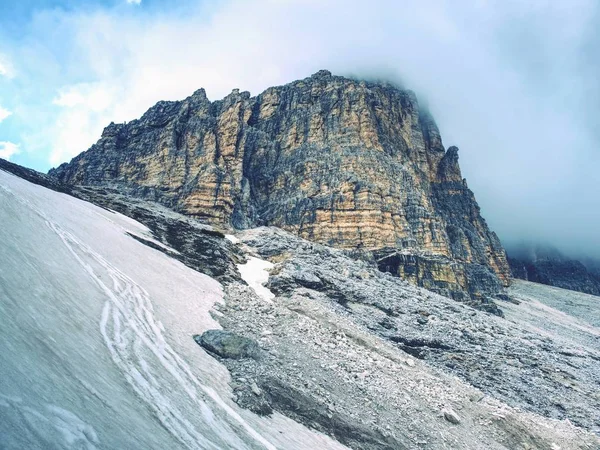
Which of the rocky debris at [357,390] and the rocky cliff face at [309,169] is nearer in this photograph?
the rocky debris at [357,390]

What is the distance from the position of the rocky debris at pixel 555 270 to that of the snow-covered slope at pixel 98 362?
6595 inches

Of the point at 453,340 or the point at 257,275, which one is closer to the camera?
the point at 453,340

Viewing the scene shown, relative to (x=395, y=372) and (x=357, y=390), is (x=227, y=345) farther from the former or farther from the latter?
(x=395, y=372)

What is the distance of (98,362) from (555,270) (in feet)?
614

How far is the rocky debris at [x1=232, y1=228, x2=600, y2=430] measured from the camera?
2444cm

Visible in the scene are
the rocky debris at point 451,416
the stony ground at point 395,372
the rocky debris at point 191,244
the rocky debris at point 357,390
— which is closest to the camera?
the rocky debris at point 357,390

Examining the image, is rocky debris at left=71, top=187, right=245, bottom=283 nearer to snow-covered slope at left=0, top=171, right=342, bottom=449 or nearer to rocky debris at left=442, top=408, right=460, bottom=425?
snow-covered slope at left=0, top=171, right=342, bottom=449

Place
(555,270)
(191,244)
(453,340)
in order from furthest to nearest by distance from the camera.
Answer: (555,270) → (191,244) → (453,340)

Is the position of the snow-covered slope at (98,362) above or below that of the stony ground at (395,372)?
above

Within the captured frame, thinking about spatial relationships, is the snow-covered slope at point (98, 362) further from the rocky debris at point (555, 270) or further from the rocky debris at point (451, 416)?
the rocky debris at point (555, 270)

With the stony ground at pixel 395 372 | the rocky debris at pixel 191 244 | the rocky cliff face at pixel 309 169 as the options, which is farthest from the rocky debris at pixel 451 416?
the rocky cliff face at pixel 309 169

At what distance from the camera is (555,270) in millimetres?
158250

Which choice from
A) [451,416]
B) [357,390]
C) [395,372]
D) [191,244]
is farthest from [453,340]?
[191,244]

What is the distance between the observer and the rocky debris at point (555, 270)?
499ft
